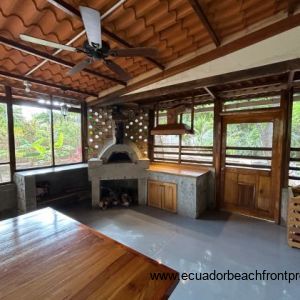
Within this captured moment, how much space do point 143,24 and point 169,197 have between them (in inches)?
128

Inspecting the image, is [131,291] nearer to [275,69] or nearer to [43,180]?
[275,69]

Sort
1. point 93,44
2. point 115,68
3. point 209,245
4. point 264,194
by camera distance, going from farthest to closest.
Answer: point 264,194 < point 209,245 < point 115,68 < point 93,44

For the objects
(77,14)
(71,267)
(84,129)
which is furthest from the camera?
(84,129)

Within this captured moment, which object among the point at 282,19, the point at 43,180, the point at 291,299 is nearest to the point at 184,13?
the point at 282,19

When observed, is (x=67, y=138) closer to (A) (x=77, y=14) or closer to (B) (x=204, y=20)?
(A) (x=77, y=14)

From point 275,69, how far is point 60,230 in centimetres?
295

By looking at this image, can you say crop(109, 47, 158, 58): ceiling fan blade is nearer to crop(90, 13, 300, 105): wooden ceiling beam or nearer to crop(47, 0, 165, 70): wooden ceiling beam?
crop(47, 0, 165, 70): wooden ceiling beam

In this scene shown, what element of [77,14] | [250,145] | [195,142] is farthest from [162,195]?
[77,14]

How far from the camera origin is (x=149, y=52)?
76.0 inches

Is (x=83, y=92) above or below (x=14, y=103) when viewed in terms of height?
above

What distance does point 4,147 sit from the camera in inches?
151

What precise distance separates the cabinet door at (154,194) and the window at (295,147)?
8.46ft

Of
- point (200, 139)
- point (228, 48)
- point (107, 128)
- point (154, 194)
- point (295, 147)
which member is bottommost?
point (154, 194)

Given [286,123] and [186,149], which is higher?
[286,123]
